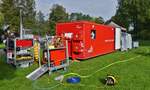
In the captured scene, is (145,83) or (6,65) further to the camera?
(6,65)

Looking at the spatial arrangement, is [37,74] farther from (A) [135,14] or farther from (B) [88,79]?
(A) [135,14]

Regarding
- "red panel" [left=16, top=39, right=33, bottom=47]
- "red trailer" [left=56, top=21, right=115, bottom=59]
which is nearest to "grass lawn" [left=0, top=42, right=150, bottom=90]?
"red panel" [left=16, top=39, right=33, bottom=47]

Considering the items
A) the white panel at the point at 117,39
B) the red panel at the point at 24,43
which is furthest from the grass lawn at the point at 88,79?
the white panel at the point at 117,39

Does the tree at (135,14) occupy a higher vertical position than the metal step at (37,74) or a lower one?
higher

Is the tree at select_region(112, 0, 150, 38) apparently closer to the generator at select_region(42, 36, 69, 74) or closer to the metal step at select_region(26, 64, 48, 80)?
the generator at select_region(42, 36, 69, 74)

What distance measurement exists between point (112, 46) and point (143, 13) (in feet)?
191

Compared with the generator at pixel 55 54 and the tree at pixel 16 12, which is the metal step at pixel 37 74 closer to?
the generator at pixel 55 54

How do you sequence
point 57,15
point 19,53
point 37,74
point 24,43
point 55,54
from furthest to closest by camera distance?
1. point 57,15
2. point 24,43
3. point 19,53
4. point 55,54
5. point 37,74

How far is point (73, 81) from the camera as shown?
1373cm

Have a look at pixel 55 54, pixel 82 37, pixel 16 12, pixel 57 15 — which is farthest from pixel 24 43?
pixel 57 15

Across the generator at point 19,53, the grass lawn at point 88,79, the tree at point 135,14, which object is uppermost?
the tree at point 135,14

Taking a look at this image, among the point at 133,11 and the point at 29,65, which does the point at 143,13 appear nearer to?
the point at 133,11

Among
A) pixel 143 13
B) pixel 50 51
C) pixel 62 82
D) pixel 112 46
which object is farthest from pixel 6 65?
pixel 143 13

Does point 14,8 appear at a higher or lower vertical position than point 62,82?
higher
